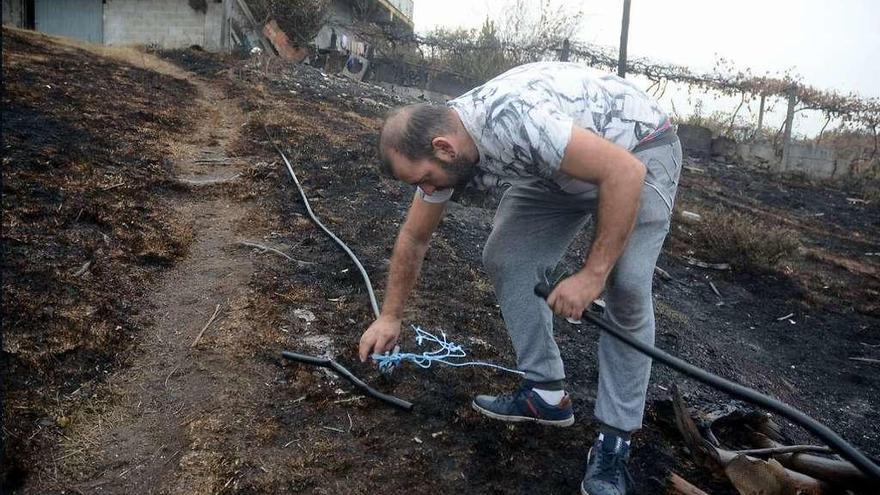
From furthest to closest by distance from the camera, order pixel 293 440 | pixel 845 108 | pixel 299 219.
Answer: pixel 845 108 < pixel 299 219 < pixel 293 440

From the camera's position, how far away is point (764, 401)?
5.10ft

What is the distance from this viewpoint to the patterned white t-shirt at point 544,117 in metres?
1.56

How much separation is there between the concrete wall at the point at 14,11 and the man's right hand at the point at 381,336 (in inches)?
644

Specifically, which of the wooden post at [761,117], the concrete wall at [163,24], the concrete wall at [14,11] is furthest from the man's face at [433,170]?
the concrete wall at [14,11]

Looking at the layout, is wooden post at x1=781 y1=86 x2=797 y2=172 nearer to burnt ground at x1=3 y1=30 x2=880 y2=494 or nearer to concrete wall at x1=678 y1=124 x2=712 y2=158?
concrete wall at x1=678 y1=124 x2=712 y2=158

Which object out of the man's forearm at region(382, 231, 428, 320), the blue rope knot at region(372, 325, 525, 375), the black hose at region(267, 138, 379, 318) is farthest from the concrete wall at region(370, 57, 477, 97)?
the man's forearm at region(382, 231, 428, 320)

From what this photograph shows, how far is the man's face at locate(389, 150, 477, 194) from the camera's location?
1.73m

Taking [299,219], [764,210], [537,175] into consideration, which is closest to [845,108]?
[764,210]

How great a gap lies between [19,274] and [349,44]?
14.0 m

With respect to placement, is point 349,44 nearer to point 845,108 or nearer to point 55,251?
point 845,108

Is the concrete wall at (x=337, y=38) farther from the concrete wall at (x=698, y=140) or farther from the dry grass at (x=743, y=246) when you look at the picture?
the dry grass at (x=743, y=246)

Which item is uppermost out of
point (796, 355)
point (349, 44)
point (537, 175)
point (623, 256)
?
point (349, 44)

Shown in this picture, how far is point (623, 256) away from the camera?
1.80 metres

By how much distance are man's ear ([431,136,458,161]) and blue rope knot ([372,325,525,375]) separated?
93 cm
